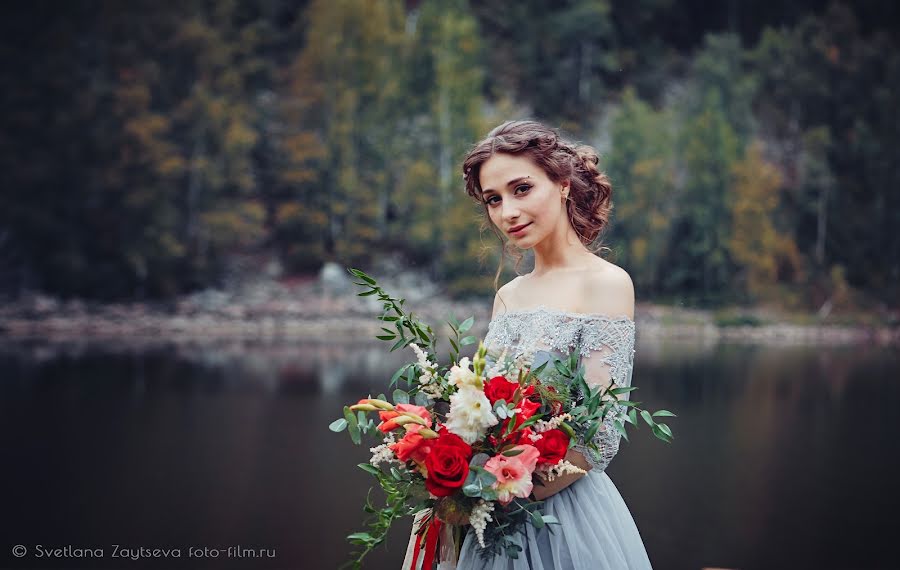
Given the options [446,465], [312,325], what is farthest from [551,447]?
[312,325]

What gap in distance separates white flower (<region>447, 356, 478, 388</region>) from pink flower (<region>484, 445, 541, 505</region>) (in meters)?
0.10

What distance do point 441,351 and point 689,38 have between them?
5.80 meters

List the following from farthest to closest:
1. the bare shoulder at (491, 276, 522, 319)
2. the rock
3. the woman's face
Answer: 1. the rock
2. the bare shoulder at (491, 276, 522, 319)
3. the woman's face

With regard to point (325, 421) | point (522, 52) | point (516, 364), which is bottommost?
point (325, 421)

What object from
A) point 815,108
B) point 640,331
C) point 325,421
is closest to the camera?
point 325,421

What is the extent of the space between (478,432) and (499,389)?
0.06 meters

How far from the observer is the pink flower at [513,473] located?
1069mm

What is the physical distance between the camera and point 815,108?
36.6ft

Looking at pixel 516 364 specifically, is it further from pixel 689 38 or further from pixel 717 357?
pixel 689 38

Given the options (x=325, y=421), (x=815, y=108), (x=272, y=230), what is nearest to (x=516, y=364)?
(x=325, y=421)

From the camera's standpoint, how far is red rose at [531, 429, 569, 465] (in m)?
1.11

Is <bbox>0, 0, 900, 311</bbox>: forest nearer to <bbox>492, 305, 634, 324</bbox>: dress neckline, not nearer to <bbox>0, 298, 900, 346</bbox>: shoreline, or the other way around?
<bbox>0, 298, 900, 346</bbox>: shoreline

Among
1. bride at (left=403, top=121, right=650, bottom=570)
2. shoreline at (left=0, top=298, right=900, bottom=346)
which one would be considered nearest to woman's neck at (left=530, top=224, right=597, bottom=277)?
bride at (left=403, top=121, right=650, bottom=570)

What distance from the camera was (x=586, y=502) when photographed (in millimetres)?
1255
